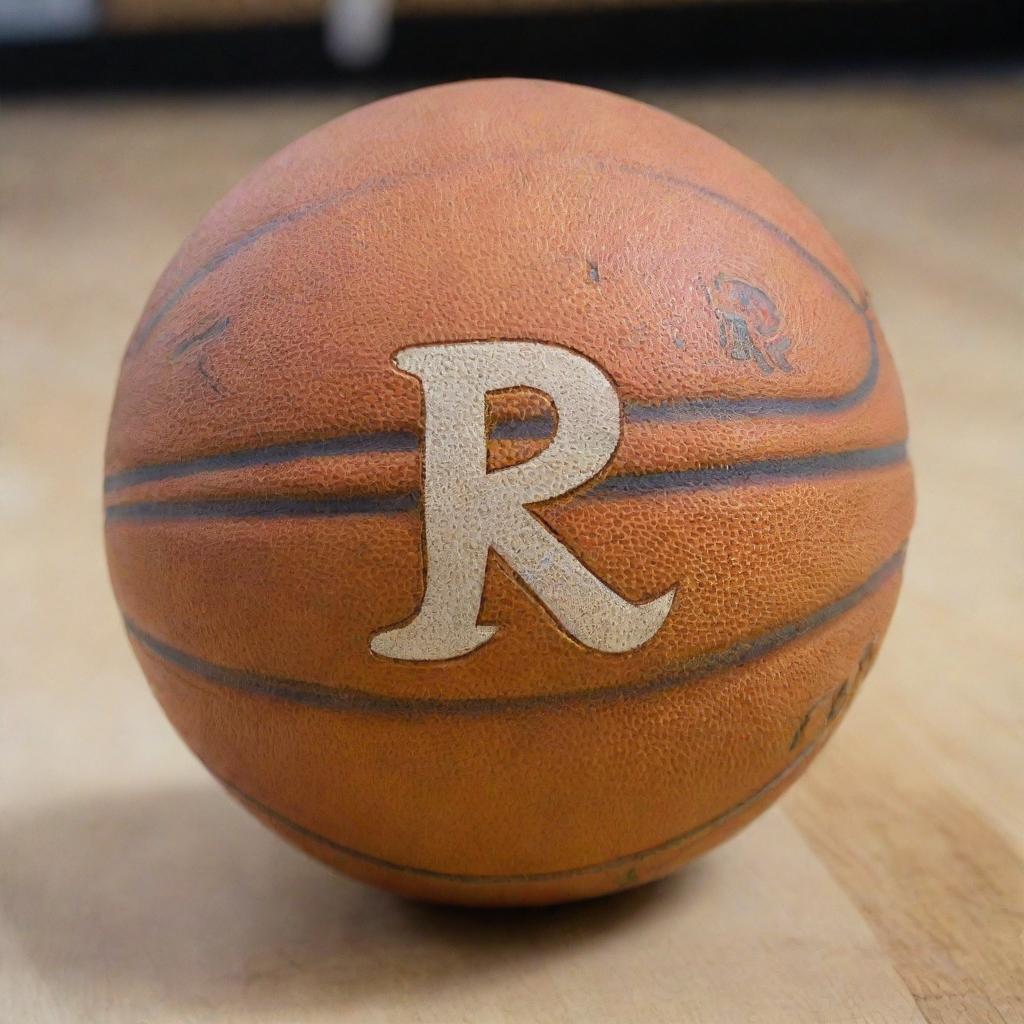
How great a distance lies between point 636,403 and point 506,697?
0.72ft

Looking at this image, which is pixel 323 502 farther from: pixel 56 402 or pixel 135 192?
pixel 135 192

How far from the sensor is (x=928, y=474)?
2.32m

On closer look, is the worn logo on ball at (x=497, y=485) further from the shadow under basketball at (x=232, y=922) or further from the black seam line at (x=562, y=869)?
the shadow under basketball at (x=232, y=922)

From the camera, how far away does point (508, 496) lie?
919 mm

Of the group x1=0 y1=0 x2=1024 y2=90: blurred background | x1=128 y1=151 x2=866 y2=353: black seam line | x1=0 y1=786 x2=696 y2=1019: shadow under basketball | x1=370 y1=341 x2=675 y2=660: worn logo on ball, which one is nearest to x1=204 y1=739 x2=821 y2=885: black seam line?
x1=0 y1=786 x2=696 y2=1019: shadow under basketball

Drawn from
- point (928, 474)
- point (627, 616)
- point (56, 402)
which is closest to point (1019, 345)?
point (928, 474)

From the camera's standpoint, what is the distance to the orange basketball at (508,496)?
3.06 feet

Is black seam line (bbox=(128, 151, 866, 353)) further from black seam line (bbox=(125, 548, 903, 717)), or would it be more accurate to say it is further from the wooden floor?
the wooden floor

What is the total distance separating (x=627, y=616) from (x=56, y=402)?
2.01 m

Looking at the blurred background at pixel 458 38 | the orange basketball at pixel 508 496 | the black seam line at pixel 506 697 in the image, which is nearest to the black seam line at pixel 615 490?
the orange basketball at pixel 508 496

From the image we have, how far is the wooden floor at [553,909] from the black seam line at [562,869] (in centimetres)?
10

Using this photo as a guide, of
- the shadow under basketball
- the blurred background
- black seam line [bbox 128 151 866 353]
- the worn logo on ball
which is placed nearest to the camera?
the worn logo on ball

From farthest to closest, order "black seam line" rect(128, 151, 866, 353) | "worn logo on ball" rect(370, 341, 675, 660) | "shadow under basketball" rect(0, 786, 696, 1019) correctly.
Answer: "shadow under basketball" rect(0, 786, 696, 1019), "black seam line" rect(128, 151, 866, 353), "worn logo on ball" rect(370, 341, 675, 660)

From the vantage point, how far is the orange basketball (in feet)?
3.06
